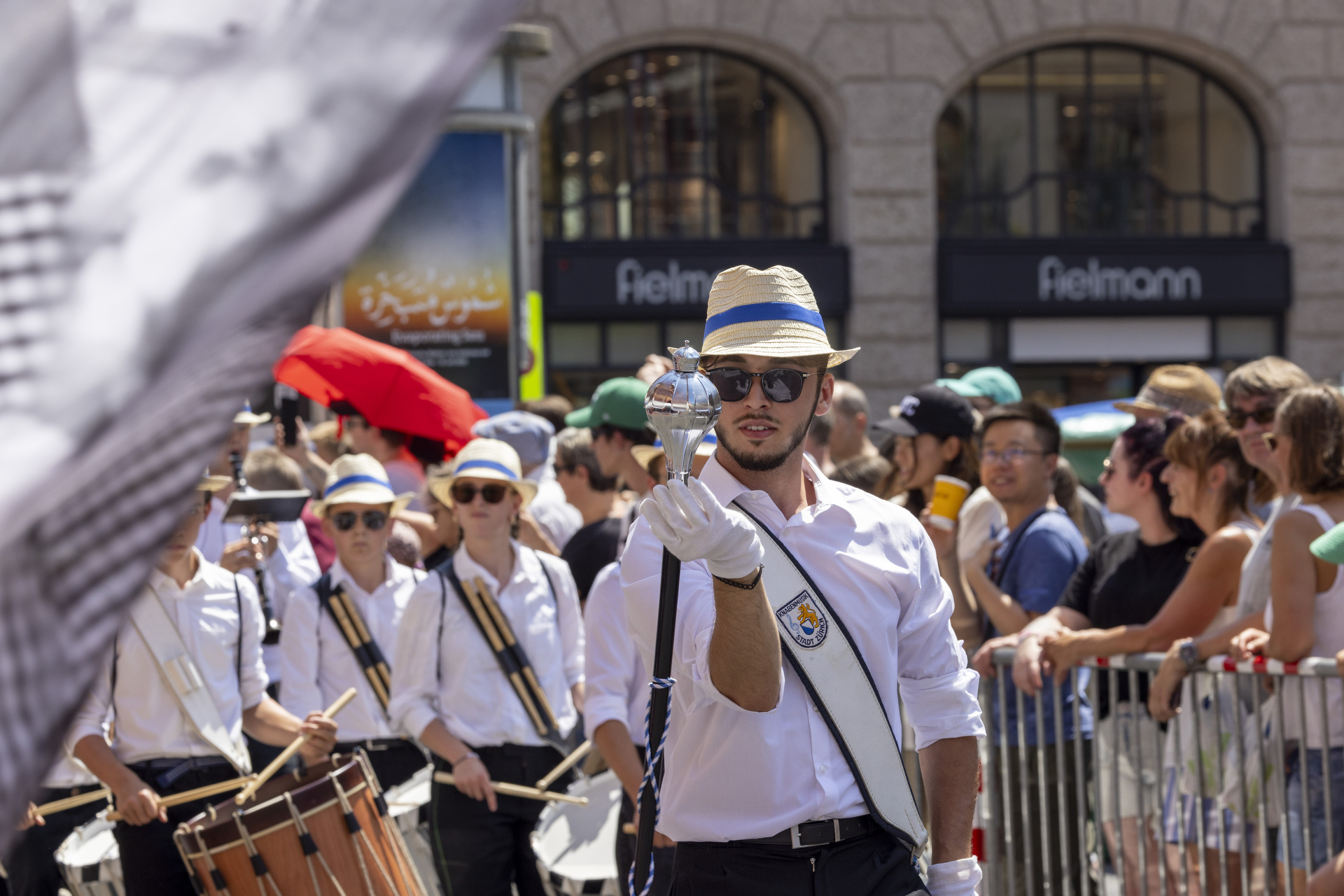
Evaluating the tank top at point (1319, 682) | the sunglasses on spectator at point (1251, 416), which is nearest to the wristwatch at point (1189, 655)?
the tank top at point (1319, 682)

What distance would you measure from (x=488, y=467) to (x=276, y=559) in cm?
187

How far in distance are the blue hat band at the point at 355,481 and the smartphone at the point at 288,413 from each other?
2.06 meters

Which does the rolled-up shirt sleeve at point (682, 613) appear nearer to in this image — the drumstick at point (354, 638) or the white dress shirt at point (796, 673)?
the white dress shirt at point (796, 673)

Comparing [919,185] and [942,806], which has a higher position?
[919,185]

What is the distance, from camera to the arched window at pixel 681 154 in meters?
20.9

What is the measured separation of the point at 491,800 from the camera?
19.5 ft

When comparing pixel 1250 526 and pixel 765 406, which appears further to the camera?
pixel 1250 526

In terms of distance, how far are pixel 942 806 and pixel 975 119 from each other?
19.5m

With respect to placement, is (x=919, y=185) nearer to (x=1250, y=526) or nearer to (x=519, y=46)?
(x=519, y=46)

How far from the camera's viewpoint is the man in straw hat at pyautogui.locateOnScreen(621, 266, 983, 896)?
127 inches

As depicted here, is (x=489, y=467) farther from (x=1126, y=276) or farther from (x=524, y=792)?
(x=1126, y=276)

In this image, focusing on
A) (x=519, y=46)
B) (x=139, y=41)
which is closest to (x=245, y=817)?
(x=139, y=41)

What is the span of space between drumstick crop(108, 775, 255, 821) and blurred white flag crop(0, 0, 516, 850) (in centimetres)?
510

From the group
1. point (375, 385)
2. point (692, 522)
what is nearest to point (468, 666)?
point (375, 385)
